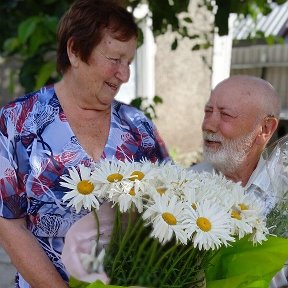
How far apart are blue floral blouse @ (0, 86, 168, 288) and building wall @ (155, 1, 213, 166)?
5446 millimetres

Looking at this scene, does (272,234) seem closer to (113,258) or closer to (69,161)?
(113,258)

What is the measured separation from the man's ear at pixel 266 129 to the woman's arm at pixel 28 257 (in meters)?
0.87

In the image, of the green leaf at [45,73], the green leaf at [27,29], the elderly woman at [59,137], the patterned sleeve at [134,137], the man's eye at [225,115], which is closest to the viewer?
the elderly woman at [59,137]

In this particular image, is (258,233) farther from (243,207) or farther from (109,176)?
(109,176)

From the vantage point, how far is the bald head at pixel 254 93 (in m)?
1.96

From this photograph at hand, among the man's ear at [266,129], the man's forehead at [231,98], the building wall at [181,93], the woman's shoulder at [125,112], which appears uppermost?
the man's forehead at [231,98]

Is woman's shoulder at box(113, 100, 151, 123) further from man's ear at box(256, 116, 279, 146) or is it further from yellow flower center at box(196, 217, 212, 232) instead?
yellow flower center at box(196, 217, 212, 232)

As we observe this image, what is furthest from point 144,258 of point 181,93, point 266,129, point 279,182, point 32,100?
point 181,93

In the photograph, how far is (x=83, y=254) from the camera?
4.12 feet

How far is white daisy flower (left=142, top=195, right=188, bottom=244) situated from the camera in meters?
1.17

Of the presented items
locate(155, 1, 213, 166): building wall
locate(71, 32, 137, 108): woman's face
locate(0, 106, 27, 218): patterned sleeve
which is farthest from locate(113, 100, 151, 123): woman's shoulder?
locate(155, 1, 213, 166): building wall

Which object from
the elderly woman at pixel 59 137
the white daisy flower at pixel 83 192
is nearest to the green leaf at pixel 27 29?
the elderly woman at pixel 59 137

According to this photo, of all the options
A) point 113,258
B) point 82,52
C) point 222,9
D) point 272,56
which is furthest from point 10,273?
point 272,56

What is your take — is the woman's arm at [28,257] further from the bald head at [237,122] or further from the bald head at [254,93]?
the bald head at [254,93]
